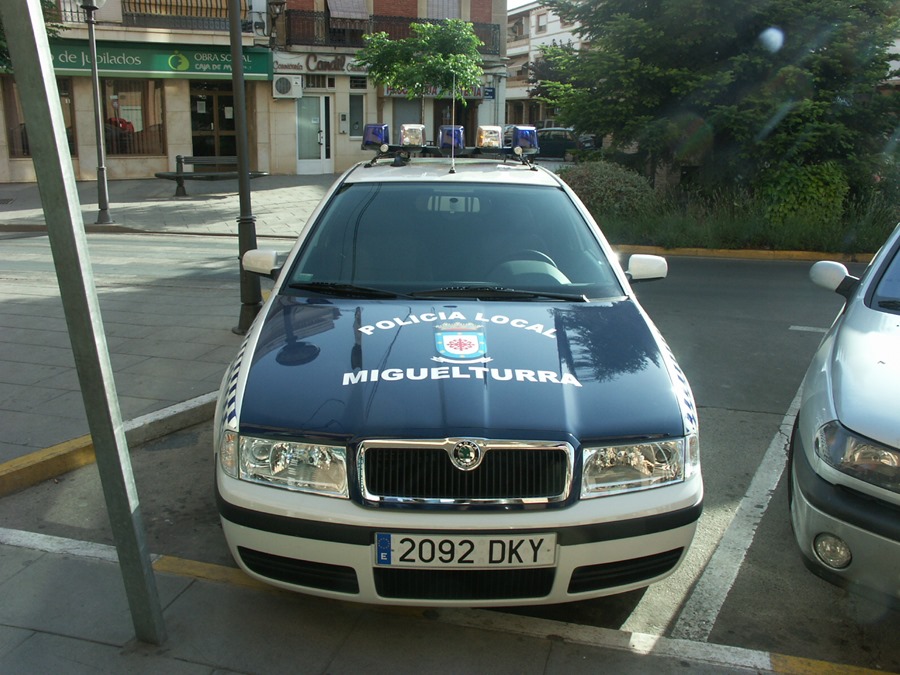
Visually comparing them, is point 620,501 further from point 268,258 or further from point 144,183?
point 144,183

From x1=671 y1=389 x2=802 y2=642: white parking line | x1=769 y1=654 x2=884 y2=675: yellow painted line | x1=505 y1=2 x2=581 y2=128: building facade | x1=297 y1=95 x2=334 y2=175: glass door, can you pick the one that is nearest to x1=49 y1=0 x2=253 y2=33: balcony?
x1=297 y1=95 x2=334 y2=175: glass door

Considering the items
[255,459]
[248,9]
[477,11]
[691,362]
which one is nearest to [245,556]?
[255,459]

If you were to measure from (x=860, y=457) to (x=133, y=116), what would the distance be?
2697 centimetres

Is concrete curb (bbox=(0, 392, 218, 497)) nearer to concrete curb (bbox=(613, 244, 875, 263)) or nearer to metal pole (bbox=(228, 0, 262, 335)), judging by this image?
metal pole (bbox=(228, 0, 262, 335))

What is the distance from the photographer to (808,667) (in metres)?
3.10

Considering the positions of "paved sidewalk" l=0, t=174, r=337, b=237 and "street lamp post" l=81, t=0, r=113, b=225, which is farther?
"paved sidewalk" l=0, t=174, r=337, b=237

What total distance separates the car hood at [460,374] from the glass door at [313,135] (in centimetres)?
2610

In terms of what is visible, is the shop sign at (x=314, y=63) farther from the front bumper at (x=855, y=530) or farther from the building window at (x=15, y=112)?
the front bumper at (x=855, y=530)

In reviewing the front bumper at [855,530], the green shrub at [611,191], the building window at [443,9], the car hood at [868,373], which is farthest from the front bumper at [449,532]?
the building window at [443,9]

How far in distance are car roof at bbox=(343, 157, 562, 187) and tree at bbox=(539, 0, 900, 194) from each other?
36.3 ft

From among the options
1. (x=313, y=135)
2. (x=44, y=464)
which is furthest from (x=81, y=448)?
(x=313, y=135)

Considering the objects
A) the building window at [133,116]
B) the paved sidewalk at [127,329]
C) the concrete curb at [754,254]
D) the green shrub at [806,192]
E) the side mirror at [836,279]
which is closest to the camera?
the side mirror at [836,279]

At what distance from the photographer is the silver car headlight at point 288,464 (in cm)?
298

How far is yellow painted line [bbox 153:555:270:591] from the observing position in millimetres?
3615
